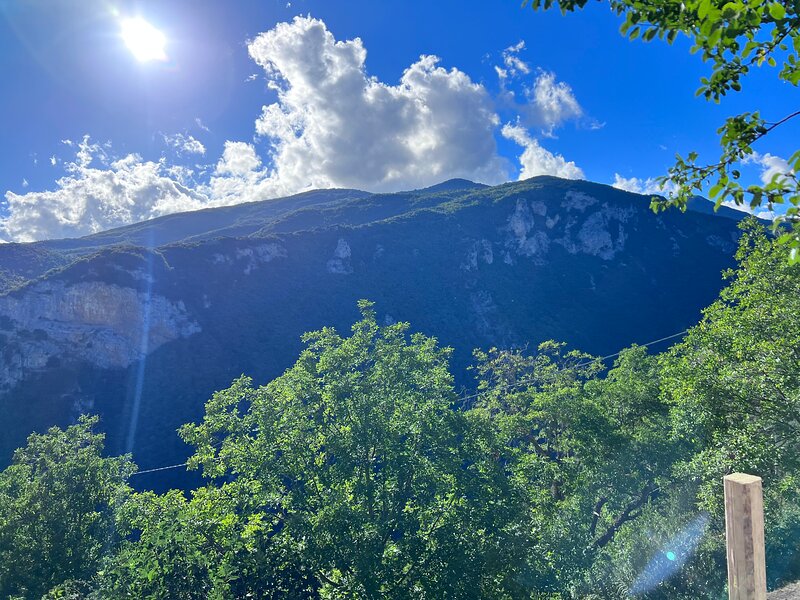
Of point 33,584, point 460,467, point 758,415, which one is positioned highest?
point 758,415

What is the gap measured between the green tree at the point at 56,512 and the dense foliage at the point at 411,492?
71 mm

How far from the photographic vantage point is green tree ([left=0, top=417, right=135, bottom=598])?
15.2m

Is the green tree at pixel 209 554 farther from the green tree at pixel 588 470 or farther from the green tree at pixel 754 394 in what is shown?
the green tree at pixel 754 394

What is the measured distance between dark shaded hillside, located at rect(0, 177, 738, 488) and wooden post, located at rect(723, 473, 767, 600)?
228ft

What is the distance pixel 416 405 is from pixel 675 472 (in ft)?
36.1

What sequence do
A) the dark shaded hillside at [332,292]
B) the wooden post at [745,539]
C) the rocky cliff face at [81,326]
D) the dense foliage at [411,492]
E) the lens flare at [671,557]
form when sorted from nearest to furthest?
1. the wooden post at [745,539]
2. the dense foliage at [411,492]
3. the lens flare at [671,557]
4. the rocky cliff face at [81,326]
5. the dark shaded hillside at [332,292]

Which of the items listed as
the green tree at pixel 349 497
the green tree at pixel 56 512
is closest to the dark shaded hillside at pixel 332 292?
the green tree at pixel 56 512

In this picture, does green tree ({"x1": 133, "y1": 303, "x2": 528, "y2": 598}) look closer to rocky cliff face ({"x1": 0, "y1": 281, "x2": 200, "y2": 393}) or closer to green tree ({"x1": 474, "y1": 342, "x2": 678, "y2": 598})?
green tree ({"x1": 474, "y1": 342, "x2": 678, "y2": 598})

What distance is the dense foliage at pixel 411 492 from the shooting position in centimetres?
1008

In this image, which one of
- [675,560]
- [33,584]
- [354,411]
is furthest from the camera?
[675,560]

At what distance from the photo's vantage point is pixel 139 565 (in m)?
9.52

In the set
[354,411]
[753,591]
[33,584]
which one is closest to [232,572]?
[354,411]

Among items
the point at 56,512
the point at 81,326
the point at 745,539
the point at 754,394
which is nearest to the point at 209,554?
the point at 745,539

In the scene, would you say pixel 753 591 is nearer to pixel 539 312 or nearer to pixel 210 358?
pixel 210 358
